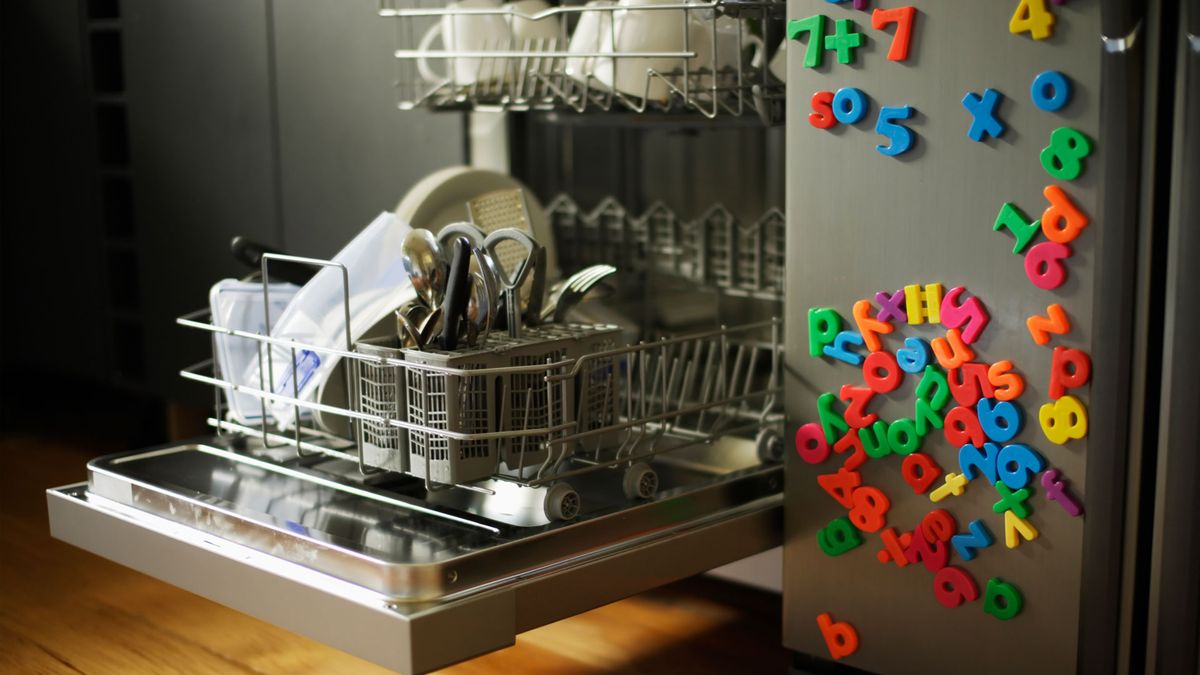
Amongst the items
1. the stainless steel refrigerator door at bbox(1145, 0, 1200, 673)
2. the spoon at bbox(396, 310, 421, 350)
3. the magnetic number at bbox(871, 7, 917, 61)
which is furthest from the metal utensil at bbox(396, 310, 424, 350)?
the stainless steel refrigerator door at bbox(1145, 0, 1200, 673)

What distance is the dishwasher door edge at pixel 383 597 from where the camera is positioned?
918 millimetres

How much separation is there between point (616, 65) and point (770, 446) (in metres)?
0.40

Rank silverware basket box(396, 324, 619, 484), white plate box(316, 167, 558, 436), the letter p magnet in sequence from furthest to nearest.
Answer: white plate box(316, 167, 558, 436) → the letter p magnet → silverware basket box(396, 324, 619, 484)

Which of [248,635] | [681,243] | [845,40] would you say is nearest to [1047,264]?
[845,40]

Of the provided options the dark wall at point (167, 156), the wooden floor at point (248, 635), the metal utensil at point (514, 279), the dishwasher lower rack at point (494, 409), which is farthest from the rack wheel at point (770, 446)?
the dark wall at point (167, 156)

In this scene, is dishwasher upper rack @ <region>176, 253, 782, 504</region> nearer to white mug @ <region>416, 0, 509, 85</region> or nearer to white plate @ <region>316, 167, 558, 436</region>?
white plate @ <region>316, 167, 558, 436</region>

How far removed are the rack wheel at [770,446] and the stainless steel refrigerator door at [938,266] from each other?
13 cm

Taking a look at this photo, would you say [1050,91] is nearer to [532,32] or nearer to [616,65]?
[616,65]

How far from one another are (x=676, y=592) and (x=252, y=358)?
1.94 feet

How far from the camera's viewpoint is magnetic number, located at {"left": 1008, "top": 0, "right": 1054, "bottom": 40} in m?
0.96

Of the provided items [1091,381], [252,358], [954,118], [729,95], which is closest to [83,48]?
[252,358]

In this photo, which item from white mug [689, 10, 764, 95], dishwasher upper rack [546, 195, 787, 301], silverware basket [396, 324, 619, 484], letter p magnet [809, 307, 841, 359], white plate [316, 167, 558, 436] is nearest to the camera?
silverware basket [396, 324, 619, 484]

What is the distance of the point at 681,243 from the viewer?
1739 mm

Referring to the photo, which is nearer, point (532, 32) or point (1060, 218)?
point (1060, 218)
